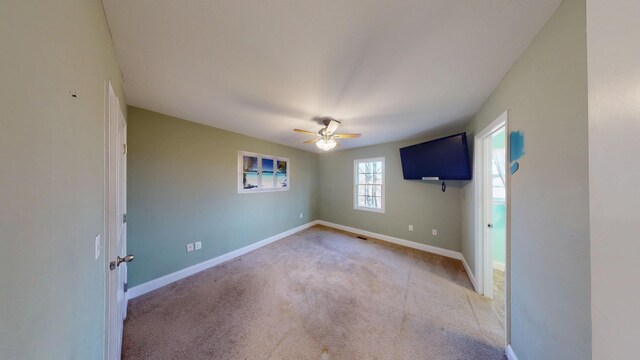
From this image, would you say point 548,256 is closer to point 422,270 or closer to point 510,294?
point 510,294

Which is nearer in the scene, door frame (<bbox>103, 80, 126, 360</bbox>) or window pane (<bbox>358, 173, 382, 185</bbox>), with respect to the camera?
door frame (<bbox>103, 80, 126, 360</bbox>)

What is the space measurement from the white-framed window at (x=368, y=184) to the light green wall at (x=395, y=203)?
0.11m

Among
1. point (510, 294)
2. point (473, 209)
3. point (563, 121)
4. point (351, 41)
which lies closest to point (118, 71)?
point (351, 41)

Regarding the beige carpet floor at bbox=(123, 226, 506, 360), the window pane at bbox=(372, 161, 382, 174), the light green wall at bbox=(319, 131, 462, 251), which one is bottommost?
the beige carpet floor at bbox=(123, 226, 506, 360)

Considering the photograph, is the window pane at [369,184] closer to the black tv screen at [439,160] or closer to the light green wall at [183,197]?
the black tv screen at [439,160]

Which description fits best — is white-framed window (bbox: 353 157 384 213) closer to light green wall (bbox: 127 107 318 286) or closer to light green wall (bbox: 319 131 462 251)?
light green wall (bbox: 319 131 462 251)

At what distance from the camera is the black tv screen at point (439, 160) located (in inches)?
99.0

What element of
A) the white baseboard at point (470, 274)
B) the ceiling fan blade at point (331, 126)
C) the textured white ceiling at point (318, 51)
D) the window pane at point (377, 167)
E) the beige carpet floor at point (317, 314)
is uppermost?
the textured white ceiling at point (318, 51)

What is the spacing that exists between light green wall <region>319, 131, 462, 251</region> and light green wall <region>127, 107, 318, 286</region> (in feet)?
5.83

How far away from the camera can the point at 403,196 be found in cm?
372

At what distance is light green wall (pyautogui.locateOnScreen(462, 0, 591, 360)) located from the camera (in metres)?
0.85

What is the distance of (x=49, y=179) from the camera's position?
0.56 m

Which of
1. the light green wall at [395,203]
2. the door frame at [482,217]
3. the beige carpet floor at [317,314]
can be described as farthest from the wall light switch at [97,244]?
the light green wall at [395,203]

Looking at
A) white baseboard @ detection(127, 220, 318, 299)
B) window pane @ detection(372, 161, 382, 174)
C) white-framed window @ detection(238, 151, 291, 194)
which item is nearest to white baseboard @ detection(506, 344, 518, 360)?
window pane @ detection(372, 161, 382, 174)
